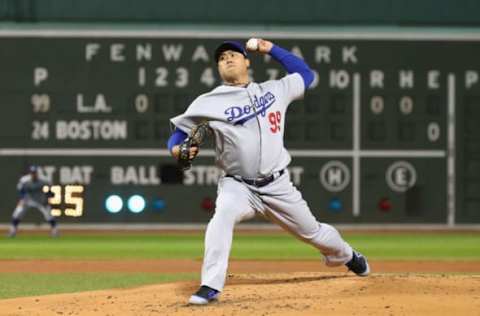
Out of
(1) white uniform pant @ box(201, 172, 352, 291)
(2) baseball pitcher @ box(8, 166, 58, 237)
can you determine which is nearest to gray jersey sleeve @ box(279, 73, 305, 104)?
(1) white uniform pant @ box(201, 172, 352, 291)

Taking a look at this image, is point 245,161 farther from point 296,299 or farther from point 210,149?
point 210,149

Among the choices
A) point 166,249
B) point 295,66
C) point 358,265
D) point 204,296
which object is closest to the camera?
point 204,296

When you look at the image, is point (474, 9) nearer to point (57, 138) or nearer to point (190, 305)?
point (57, 138)

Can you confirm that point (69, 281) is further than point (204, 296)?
Yes

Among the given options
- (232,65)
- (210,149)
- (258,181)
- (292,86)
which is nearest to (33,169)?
(210,149)

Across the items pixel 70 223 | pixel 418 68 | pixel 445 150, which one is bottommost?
pixel 70 223

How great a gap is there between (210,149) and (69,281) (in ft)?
24.9

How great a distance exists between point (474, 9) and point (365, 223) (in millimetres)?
4295

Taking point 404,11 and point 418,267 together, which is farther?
point 404,11

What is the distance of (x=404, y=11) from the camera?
18609mm

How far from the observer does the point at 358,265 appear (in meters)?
7.52

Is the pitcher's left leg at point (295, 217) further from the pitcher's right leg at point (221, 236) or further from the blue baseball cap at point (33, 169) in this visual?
the blue baseball cap at point (33, 169)

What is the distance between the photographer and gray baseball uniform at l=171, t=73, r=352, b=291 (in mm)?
6621

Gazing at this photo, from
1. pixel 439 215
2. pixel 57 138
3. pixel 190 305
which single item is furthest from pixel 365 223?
pixel 190 305
